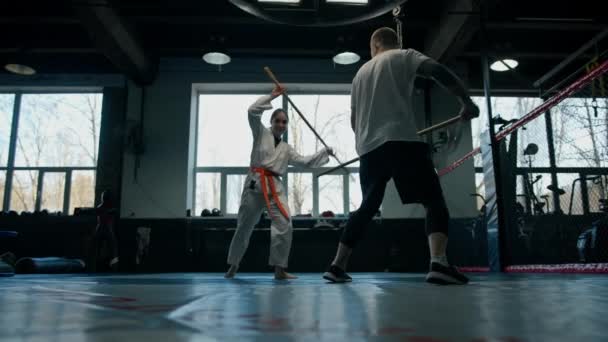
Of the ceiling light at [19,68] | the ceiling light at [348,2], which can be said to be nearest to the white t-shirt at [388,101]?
the ceiling light at [348,2]

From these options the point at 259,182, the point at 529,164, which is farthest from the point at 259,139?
the point at 529,164

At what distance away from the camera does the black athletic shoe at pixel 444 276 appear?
1965 mm

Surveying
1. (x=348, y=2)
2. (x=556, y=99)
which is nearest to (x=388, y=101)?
(x=556, y=99)

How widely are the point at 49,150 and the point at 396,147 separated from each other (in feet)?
25.5

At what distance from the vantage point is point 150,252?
7.60m

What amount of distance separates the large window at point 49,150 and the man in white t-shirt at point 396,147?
6.88 meters

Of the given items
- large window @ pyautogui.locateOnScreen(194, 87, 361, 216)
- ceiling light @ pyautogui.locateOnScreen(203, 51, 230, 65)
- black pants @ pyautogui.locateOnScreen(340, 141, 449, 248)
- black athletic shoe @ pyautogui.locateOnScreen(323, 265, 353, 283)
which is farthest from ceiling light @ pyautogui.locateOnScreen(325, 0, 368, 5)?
large window @ pyautogui.locateOnScreen(194, 87, 361, 216)

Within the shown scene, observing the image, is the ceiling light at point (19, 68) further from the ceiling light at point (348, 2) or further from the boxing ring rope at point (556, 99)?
the boxing ring rope at point (556, 99)

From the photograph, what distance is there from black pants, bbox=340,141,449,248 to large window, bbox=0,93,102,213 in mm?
6909

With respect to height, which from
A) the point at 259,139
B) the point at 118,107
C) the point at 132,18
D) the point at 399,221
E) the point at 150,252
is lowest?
the point at 150,252

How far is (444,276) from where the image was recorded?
1976 mm

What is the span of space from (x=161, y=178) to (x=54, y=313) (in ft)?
23.4

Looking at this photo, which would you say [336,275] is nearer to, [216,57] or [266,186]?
[266,186]

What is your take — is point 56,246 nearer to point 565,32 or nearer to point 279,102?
point 279,102
